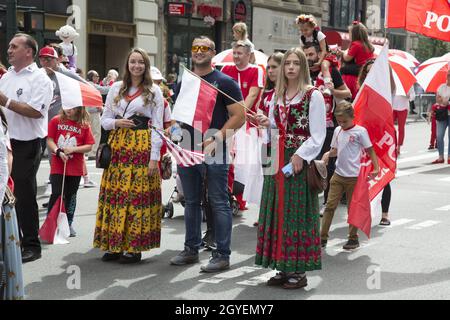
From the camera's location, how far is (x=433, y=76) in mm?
17125

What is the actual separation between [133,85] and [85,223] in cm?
258

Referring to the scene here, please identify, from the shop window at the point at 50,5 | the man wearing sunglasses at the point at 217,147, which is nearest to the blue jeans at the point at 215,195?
the man wearing sunglasses at the point at 217,147

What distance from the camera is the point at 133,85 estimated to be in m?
6.93

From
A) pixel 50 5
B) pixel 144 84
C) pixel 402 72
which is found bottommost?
pixel 144 84

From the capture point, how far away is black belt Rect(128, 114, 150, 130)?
6.85 meters

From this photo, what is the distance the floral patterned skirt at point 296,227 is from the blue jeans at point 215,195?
67 centimetres

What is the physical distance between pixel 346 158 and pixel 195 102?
6.58ft

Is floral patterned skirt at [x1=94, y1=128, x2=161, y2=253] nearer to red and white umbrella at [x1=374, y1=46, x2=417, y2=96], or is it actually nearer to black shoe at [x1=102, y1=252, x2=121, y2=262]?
black shoe at [x1=102, y1=252, x2=121, y2=262]

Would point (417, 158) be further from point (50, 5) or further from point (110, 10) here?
point (110, 10)

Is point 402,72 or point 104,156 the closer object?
point 104,156

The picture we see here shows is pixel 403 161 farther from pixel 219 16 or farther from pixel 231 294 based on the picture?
pixel 219 16

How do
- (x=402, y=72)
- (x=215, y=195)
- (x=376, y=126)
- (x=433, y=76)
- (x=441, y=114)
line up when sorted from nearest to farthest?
(x=215, y=195) < (x=376, y=126) < (x=402, y=72) < (x=441, y=114) < (x=433, y=76)

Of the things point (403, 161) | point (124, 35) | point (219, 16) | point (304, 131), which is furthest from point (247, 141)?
point (219, 16)

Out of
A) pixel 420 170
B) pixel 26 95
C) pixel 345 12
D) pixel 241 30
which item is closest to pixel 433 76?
pixel 420 170
